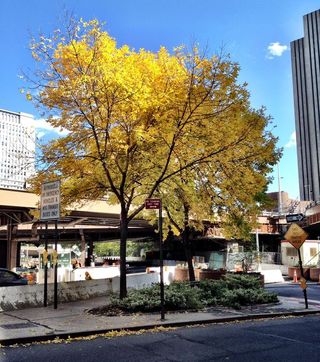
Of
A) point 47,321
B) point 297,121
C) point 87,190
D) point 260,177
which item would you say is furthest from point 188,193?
point 297,121

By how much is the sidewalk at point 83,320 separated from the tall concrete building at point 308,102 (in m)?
112

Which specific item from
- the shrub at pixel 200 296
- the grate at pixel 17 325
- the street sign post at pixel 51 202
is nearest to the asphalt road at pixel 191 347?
the grate at pixel 17 325

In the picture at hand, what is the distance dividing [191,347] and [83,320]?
383 cm

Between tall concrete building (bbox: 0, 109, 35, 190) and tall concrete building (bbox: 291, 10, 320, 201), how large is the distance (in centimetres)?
11331

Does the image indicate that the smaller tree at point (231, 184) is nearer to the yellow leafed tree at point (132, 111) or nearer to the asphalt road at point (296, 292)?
the yellow leafed tree at point (132, 111)

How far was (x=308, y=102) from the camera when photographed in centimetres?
13112

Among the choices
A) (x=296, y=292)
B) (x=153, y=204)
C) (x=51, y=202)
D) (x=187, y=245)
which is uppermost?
(x=51, y=202)

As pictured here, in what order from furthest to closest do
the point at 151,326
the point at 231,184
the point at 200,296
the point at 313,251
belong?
the point at 313,251
the point at 231,184
the point at 200,296
the point at 151,326

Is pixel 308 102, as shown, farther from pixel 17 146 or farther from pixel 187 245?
pixel 17 146

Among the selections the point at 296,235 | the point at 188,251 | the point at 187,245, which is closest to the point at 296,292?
the point at 188,251

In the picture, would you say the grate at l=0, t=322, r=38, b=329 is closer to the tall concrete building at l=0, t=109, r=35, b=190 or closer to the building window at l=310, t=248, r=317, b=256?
the tall concrete building at l=0, t=109, r=35, b=190

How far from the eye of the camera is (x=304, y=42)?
12575 centimetres

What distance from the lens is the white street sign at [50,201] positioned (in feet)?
43.0

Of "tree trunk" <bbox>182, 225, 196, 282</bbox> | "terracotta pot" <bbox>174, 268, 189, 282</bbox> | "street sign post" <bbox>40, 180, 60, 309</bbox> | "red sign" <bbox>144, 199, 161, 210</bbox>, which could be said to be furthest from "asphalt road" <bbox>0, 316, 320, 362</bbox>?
"terracotta pot" <bbox>174, 268, 189, 282</bbox>
